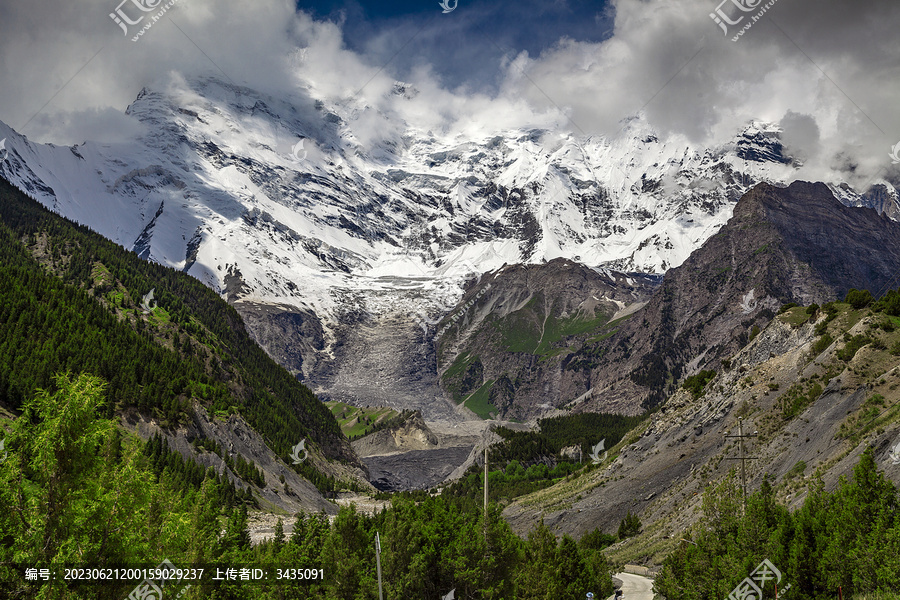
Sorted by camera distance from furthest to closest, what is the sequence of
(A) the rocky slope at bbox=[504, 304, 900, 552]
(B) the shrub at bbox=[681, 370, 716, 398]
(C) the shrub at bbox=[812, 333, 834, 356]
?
(B) the shrub at bbox=[681, 370, 716, 398] < (C) the shrub at bbox=[812, 333, 834, 356] < (A) the rocky slope at bbox=[504, 304, 900, 552]

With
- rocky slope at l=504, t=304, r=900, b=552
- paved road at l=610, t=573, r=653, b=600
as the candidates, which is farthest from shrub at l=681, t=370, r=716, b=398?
paved road at l=610, t=573, r=653, b=600

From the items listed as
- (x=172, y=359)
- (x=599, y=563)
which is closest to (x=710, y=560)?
(x=599, y=563)

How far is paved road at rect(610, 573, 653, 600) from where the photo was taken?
5781cm

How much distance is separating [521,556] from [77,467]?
1203 inches

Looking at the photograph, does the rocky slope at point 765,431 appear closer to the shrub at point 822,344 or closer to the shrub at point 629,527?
the shrub at point 822,344

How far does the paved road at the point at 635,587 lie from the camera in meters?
57.8

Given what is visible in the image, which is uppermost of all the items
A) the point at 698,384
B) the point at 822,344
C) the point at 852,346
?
the point at 698,384

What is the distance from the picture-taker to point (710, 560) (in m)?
43.2

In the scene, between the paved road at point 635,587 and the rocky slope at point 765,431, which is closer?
the paved road at point 635,587

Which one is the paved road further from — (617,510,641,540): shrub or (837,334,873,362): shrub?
(837,334,873,362): shrub

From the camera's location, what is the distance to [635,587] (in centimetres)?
6203

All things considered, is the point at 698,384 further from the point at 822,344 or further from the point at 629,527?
the point at 629,527

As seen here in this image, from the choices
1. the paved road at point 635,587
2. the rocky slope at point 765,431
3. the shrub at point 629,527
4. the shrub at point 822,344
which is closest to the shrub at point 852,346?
the rocky slope at point 765,431

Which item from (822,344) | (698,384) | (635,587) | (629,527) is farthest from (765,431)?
(698,384)
